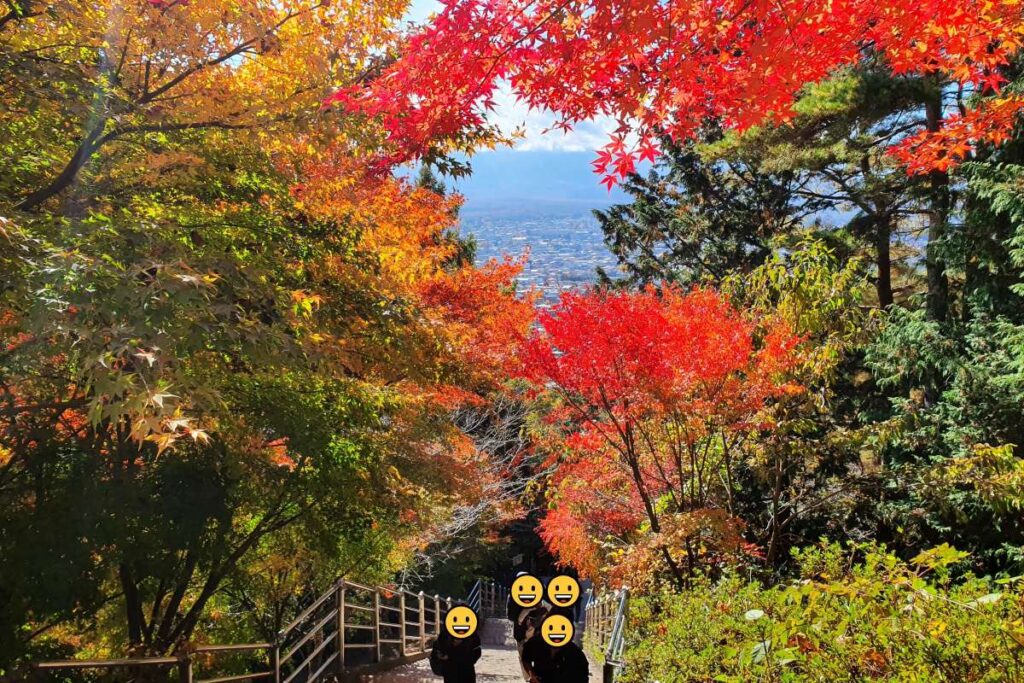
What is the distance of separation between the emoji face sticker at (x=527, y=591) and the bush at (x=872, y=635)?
151 cm

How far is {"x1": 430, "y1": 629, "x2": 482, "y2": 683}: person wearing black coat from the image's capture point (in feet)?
18.3

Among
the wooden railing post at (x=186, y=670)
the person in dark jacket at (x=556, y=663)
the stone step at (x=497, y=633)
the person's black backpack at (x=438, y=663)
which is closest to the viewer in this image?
the wooden railing post at (x=186, y=670)

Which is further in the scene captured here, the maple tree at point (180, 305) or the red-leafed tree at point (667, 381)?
the red-leafed tree at point (667, 381)

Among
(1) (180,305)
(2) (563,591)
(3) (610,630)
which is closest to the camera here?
(1) (180,305)

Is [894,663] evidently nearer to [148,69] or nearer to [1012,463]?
[148,69]

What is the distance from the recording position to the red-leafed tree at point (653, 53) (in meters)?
3.57

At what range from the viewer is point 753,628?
11.8ft


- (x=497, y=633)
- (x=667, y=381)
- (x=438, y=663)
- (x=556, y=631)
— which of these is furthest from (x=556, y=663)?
Result: (x=497, y=633)

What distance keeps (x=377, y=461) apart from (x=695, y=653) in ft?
13.8

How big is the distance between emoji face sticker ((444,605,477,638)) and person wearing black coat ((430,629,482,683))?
0.28 ft

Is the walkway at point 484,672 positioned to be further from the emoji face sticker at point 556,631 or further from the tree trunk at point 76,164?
the tree trunk at point 76,164

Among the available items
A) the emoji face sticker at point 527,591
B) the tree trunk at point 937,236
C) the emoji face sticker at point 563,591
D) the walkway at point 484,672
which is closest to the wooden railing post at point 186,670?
the emoji face sticker at point 527,591

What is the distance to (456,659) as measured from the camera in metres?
5.58

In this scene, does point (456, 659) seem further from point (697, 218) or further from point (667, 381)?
point (697, 218)
